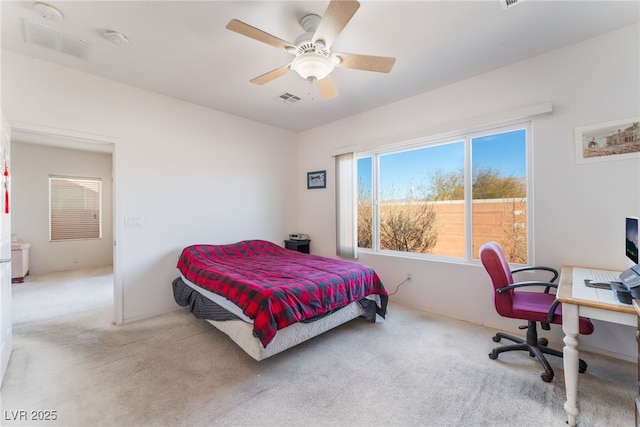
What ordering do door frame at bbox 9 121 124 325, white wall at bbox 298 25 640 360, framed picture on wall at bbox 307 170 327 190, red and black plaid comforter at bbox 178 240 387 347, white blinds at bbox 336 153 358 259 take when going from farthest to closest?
framed picture on wall at bbox 307 170 327 190 < white blinds at bbox 336 153 358 259 < door frame at bbox 9 121 124 325 < white wall at bbox 298 25 640 360 < red and black plaid comforter at bbox 178 240 387 347

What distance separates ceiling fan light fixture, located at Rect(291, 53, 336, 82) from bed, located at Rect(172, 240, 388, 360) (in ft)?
5.62

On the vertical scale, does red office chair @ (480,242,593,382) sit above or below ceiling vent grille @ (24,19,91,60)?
below

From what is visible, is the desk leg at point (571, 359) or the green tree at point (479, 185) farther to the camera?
the green tree at point (479, 185)

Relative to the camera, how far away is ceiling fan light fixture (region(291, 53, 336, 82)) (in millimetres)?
1978

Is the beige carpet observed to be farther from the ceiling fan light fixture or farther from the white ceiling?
the white ceiling

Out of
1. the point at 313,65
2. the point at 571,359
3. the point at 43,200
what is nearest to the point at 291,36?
the point at 313,65

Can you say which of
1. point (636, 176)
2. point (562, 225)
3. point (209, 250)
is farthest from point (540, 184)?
point (209, 250)

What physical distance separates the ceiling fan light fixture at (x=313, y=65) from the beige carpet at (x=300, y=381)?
2.30 meters

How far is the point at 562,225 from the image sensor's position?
2.46m

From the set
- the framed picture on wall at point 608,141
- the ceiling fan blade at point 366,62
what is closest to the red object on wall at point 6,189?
the ceiling fan blade at point 366,62

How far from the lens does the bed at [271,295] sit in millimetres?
2100

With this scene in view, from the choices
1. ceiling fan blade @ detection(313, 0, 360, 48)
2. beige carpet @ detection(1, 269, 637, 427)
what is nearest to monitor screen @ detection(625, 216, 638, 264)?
beige carpet @ detection(1, 269, 637, 427)

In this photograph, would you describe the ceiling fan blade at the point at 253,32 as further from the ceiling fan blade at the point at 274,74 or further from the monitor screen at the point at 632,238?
the monitor screen at the point at 632,238

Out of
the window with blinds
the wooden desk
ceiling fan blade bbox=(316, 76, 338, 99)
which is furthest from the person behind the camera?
the window with blinds
